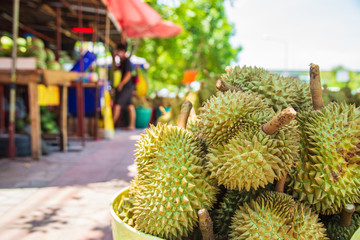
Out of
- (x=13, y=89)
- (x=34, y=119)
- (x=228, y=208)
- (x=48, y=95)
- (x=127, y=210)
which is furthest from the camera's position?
(x=48, y=95)

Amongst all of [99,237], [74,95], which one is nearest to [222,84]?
[99,237]

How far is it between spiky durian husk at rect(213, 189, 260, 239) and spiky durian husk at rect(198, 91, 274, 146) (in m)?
0.23

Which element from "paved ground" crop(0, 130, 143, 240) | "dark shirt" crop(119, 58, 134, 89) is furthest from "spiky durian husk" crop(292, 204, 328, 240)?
"dark shirt" crop(119, 58, 134, 89)

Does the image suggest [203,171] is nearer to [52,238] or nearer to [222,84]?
[222,84]

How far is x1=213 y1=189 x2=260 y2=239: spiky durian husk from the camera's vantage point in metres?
1.15

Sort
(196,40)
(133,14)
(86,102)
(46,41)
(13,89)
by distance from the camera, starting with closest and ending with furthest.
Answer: (13,89) → (86,102) → (133,14) → (46,41) → (196,40)

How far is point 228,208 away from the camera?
1167 mm

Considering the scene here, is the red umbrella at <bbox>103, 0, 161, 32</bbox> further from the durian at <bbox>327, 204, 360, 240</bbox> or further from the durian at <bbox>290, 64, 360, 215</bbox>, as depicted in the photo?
the durian at <bbox>327, 204, 360, 240</bbox>

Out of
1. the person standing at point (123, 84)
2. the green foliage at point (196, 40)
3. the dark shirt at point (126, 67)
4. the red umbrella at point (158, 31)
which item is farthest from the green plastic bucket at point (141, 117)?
the green foliage at point (196, 40)

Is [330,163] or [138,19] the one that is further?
[138,19]

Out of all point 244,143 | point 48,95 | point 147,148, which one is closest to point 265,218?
point 244,143

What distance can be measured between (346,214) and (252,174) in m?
0.42

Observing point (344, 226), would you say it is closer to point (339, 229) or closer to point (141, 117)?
point (339, 229)

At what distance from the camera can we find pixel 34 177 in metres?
3.48
